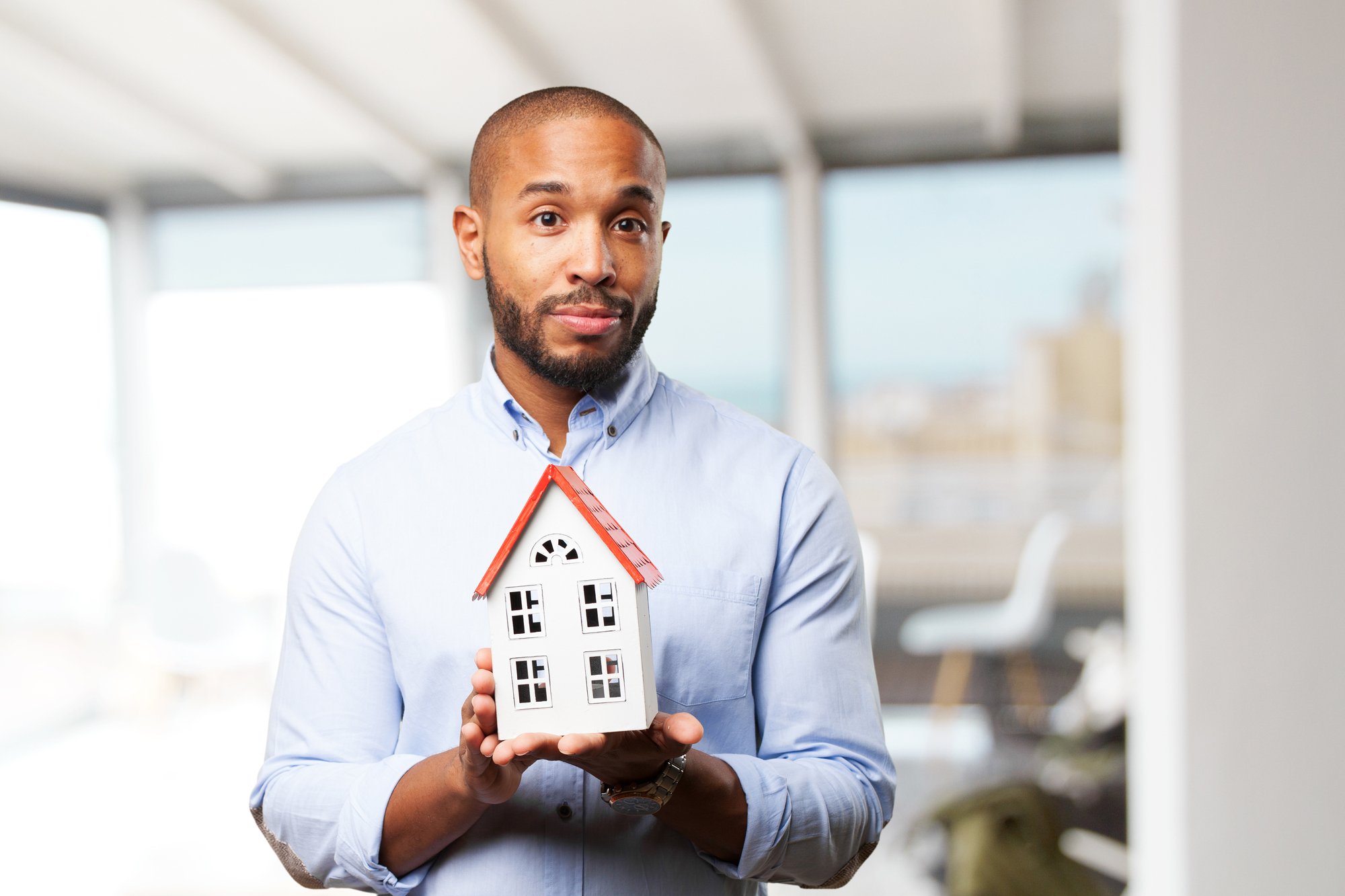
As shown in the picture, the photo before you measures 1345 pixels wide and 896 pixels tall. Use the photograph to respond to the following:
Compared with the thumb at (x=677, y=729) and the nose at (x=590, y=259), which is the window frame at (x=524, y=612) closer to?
the thumb at (x=677, y=729)

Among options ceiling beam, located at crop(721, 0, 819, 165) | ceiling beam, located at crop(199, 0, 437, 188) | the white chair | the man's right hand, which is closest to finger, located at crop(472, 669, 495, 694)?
the man's right hand

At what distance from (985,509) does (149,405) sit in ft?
14.5

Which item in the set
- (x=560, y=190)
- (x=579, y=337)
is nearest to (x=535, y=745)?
(x=579, y=337)

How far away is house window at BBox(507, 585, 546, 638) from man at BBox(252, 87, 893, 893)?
0.14 metres

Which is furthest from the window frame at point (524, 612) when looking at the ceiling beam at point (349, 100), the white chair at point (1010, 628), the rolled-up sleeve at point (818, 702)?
the white chair at point (1010, 628)

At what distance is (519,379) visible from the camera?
1130 millimetres

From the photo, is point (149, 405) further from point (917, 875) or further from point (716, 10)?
point (917, 875)

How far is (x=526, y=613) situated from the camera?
91 cm

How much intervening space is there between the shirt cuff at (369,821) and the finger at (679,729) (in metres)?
0.27

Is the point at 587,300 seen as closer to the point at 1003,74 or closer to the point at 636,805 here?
the point at 636,805

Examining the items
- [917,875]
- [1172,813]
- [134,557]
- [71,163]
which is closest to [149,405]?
[134,557]

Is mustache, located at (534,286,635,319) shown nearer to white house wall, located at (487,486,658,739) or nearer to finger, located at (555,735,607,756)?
white house wall, located at (487,486,658,739)

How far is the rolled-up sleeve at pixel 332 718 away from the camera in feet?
3.35

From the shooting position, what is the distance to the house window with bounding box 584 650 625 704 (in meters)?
0.87
